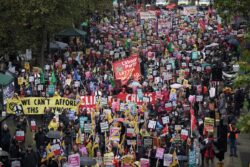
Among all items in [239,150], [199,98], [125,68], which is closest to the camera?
[239,150]

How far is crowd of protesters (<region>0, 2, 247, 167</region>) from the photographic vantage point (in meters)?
20.1

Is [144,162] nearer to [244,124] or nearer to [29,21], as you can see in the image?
[244,124]

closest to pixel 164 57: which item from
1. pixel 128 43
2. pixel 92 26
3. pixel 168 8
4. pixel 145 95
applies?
pixel 128 43

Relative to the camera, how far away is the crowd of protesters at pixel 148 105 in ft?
66.0

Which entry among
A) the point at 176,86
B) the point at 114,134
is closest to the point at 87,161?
the point at 114,134

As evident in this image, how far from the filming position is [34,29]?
120 ft

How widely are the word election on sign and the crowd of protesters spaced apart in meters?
0.29

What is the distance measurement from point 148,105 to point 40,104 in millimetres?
4179

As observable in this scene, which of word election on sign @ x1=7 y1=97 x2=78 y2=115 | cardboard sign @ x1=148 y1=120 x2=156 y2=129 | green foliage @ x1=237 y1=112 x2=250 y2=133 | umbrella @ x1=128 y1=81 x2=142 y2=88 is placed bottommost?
umbrella @ x1=128 y1=81 x2=142 y2=88

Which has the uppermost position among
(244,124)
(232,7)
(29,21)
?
(232,7)

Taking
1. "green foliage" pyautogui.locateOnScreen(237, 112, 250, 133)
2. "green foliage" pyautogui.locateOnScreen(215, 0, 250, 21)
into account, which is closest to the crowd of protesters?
"green foliage" pyautogui.locateOnScreen(215, 0, 250, 21)

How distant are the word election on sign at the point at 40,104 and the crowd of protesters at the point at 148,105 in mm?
295

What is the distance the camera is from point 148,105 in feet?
82.0

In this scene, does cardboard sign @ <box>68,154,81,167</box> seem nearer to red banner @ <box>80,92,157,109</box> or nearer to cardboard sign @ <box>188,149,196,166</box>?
cardboard sign @ <box>188,149,196,166</box>
